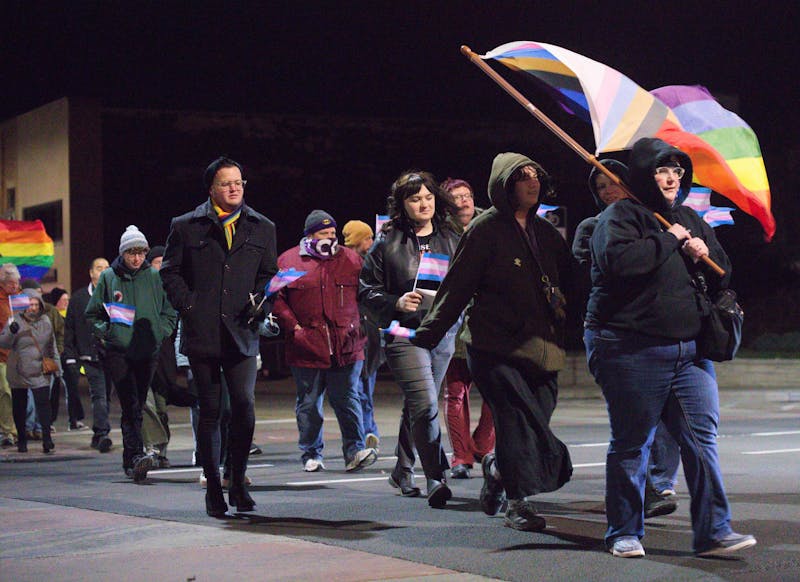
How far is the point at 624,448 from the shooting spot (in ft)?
22.5

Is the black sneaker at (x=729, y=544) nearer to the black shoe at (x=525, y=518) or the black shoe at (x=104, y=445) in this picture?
the black shoe at (x=525, y=518)

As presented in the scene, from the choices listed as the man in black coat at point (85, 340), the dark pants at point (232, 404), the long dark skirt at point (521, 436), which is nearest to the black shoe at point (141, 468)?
the dark pants at point (232, 404)

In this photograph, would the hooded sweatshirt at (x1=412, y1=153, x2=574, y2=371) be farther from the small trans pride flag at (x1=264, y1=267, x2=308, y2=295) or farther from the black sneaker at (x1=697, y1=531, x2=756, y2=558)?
the small trans pride flag at (x1=264, y1=267, x2=308, y2=295)

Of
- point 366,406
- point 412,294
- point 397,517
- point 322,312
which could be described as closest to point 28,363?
point 366,406

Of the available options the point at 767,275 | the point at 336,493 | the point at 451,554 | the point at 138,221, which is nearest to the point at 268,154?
the point at 138,221

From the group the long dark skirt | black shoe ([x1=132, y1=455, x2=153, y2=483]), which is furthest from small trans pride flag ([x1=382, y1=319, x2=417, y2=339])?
black shoe ([x1=132, y1=455, x2=153, y2=483])

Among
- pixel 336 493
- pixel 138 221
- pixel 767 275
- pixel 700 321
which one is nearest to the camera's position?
pixel 700 321

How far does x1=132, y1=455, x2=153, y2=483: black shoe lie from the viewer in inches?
424

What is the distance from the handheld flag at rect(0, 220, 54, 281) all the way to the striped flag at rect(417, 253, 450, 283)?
31.4 ft

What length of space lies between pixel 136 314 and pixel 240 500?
3206 millimetres

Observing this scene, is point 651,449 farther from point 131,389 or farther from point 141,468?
point 131,389

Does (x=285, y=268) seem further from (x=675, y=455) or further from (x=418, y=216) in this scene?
(x=675, y=455)

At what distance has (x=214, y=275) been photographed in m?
8.75

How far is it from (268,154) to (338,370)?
24.0m
